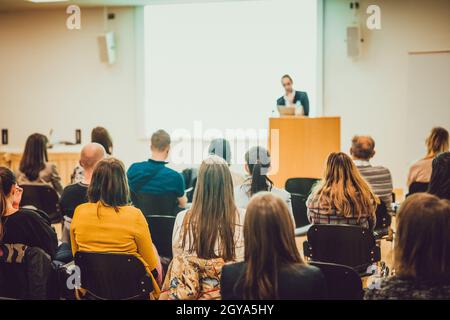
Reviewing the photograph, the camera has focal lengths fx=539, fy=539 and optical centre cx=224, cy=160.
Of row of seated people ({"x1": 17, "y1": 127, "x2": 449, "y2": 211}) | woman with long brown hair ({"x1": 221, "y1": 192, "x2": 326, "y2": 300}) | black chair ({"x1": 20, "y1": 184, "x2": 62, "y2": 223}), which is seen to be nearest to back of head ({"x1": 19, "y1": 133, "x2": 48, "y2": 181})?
black chair ({"x1": 20, "y1": 184, "x2": 62, "y2": 223})

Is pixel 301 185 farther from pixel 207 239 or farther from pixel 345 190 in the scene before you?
pixel 207 239

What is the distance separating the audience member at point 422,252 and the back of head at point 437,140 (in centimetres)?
281

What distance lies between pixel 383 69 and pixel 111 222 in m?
6.38

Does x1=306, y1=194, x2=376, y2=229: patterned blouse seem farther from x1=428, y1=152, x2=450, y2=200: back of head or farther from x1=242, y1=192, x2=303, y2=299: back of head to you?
x1=242, y1=192, x2=303, y2=299: back of head

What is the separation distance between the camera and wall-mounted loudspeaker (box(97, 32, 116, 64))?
863cm

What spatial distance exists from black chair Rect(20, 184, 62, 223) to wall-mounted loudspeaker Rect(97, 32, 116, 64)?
4451 millimetres

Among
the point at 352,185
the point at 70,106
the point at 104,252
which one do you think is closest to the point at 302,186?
the point at 352,185

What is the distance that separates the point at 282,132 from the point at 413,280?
404cm

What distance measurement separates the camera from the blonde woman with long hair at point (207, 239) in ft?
7.87

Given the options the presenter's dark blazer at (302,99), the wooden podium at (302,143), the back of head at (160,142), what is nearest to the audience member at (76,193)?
the back of head at (160,142)

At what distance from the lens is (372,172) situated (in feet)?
13.5

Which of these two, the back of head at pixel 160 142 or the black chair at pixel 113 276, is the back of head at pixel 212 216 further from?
the back of head at pixel 160 142

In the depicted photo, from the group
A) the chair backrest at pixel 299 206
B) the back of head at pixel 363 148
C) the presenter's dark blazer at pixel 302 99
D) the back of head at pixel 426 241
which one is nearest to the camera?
the back of head at pixel 426 241

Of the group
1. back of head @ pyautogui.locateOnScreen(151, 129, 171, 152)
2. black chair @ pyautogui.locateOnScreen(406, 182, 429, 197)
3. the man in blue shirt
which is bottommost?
black chair @ pyautogui.locateOnScreen(406, 182, 429, 197)
